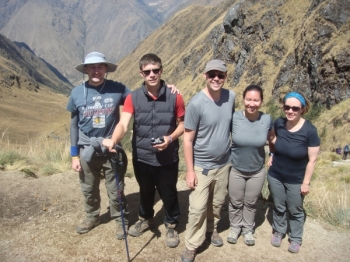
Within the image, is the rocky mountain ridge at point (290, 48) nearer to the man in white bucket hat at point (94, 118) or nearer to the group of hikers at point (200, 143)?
the group of hikers at point (200, 143)

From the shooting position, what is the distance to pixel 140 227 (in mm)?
4309

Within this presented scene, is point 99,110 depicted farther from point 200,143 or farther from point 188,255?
point 188,255

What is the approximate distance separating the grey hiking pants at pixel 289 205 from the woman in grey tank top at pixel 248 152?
239 mm

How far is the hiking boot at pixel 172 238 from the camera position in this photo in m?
4.02

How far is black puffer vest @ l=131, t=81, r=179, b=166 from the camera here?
366 cm

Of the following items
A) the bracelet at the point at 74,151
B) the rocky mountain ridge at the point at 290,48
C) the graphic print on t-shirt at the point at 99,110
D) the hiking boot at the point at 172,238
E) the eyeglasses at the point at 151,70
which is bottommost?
the hiking boot at the point at 172,238

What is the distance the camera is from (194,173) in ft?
11.8

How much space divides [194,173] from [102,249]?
5.15 feet

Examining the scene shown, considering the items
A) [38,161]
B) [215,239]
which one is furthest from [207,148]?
[38,161]

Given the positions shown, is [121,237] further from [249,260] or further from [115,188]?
[249,260]

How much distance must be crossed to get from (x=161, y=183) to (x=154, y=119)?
813 millimetres

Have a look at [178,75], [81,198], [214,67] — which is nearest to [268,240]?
[214,67]

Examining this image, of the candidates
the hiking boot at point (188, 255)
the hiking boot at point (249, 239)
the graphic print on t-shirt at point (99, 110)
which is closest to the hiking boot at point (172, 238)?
the hiking boot at point (188, 255)

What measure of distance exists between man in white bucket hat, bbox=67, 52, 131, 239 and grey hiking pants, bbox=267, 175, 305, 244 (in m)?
1.98
